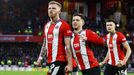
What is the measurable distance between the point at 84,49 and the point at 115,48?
98.5 inches

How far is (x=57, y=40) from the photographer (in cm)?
793

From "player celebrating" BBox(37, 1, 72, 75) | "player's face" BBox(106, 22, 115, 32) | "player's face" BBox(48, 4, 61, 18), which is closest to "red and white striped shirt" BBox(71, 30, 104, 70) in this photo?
"player celebrating" BBox(37, 1, 72, 75)

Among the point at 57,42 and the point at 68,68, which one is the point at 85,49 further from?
the point at 68,68

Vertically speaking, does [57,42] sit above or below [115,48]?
above

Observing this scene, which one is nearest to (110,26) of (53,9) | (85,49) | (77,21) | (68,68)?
(85,49)

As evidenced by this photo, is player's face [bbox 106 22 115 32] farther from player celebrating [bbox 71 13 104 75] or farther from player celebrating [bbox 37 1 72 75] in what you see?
player celebrating [bbox 37 1 72 75]

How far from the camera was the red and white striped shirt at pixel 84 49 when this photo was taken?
886cm

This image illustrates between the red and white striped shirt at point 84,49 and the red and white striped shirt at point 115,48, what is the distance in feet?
7.26

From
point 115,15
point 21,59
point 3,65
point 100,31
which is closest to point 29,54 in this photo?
point 21,59

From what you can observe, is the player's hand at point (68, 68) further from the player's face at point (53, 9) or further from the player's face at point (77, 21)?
the player's face at point (77, 21)

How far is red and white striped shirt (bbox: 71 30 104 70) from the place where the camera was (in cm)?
886

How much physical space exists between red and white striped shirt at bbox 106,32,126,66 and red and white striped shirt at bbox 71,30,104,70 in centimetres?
221

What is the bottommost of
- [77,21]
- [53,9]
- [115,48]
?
[115,48]

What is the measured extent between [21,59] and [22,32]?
2.36 m
